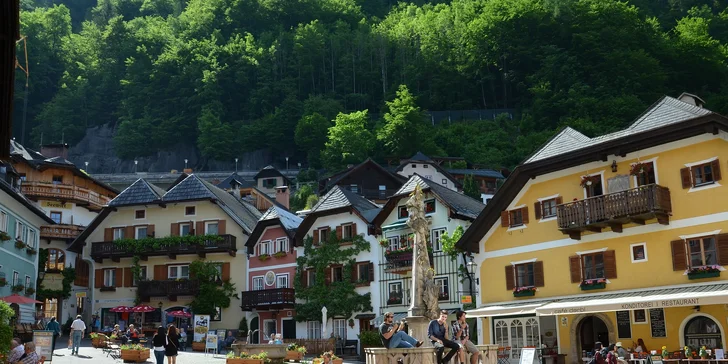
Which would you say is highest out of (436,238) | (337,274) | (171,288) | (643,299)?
Answer: (436,238)

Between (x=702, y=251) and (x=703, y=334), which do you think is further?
(x=702, y=251)

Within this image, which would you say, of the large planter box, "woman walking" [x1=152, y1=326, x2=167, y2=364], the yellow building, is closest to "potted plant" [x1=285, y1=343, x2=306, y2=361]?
the large planter box

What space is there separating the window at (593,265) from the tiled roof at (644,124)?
427 centimetres

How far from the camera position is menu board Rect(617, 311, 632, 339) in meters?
29.7

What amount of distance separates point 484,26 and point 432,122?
49.2 feet

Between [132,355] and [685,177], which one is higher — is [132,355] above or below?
below

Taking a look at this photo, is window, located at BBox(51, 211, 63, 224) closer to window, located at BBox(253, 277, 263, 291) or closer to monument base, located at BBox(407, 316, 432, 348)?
window, located at BBox(253, 277, 263, 291)

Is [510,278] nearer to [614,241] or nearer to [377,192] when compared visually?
[614,241]

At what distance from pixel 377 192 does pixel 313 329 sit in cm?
2702

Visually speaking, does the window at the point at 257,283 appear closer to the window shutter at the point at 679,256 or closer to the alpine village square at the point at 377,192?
the alpine village square at the point at 377,192

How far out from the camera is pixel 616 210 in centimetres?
2977

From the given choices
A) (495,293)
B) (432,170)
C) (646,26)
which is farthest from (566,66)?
(495,293)

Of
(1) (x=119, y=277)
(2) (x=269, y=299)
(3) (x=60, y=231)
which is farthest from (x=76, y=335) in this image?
(3) (x=60, y=231)

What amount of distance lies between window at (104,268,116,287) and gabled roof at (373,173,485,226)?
18.5 meters
